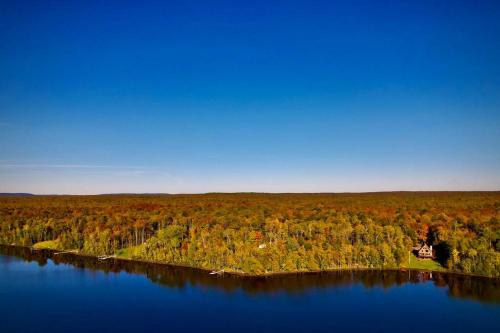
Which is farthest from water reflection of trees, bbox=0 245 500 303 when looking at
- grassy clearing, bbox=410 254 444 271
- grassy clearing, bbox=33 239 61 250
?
grassy clearing, bbox=33 239 61 250

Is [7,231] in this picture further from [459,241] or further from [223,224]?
[459,241]

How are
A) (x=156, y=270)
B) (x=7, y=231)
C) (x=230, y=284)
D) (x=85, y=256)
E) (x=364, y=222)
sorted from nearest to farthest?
(x=230, y=284), (x=156, y=270), (x=364, y=222), (x=85, y=256), (x=7, y=231)

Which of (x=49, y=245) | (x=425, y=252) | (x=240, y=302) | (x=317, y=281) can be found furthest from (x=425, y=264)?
(x=49, y=245)

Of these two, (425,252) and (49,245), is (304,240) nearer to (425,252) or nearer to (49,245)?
(425,252)

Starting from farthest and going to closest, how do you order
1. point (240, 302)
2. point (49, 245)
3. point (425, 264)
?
point (49, 245)
point (425, 264)
point (240, 302)

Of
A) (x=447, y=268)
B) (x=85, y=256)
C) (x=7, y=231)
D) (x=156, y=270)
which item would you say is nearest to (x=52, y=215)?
(x=7, y=231)

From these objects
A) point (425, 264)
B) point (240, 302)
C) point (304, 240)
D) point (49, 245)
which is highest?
point (304, 240)
